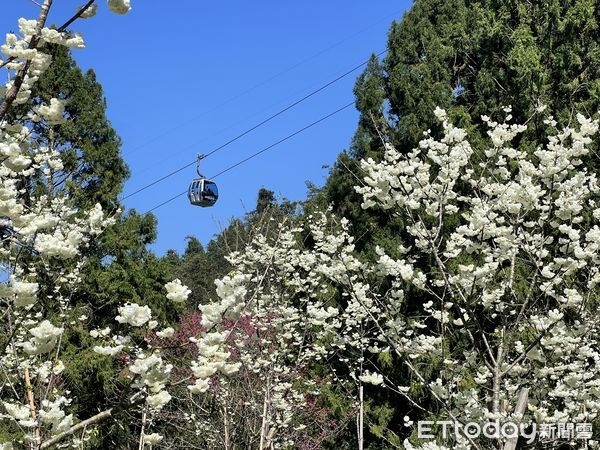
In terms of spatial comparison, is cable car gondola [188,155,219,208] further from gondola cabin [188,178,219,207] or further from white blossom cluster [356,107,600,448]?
white blossom cluster [356,107,600,448]

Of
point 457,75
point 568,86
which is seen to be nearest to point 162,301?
point 457,75

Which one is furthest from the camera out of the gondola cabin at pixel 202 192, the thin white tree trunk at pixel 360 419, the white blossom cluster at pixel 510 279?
the gondola cabin at pixel 202 192

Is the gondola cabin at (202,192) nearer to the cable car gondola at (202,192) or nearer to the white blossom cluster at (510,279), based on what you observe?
the cable car gondola at (202,192)

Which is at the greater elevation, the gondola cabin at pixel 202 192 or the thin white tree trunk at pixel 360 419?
the gondola cabin at pixel 202 192

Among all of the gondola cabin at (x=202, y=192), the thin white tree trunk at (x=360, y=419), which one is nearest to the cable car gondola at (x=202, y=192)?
the gondola cabin at (x=202, y=192)

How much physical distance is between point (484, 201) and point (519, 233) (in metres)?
0.39

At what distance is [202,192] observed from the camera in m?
10.1

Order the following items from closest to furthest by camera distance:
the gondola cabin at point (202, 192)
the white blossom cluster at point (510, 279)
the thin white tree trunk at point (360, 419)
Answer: the white blossom cluster at point (510, 279) < the thin white tree trunk at point (360, 419) < the gondola cabin at point (202, 192)

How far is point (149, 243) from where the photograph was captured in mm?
12766

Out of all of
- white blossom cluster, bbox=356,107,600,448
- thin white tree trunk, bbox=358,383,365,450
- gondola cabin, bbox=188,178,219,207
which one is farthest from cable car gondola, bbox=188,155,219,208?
Result: white blossom cluster, bbox=356,107,600,448

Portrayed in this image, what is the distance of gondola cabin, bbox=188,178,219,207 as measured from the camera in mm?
10133

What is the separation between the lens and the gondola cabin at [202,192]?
10133mm

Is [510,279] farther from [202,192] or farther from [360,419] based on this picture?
[202,192]

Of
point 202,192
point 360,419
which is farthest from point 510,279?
point 202,192
